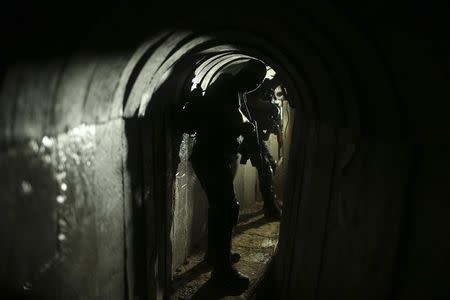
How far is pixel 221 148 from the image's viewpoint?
4965 mm

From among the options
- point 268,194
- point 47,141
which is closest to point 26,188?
point 47,141

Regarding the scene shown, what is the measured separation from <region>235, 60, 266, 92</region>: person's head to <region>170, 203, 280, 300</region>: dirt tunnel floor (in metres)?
3.37

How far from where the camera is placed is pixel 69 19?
1.42 metres

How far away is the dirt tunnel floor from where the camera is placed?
5031 mm

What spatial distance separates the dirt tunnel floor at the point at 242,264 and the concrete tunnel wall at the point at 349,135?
1.91m

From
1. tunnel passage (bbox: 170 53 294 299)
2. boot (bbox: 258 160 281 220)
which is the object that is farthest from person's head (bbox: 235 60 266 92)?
boot (bbox: 258 160 281 220)

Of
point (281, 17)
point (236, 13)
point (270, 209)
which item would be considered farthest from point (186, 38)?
point (270, 209)

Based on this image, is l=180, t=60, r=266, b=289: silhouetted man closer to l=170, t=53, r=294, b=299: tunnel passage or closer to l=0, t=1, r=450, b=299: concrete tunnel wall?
l=170, t=53, r=294, b=299: tunnel passage

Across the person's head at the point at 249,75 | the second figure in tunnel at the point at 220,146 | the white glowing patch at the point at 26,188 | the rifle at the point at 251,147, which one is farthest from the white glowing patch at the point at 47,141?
the rifle at the point at 251,147

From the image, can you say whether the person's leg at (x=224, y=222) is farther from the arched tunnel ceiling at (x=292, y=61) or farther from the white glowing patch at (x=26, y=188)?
the white glowing patch at (x=26, y=188)

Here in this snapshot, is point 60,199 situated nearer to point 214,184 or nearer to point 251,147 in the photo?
point 214,184

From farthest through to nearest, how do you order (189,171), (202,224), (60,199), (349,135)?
(202,224) < (189,171) < (349,135) < (60,199)

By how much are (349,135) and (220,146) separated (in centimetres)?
244

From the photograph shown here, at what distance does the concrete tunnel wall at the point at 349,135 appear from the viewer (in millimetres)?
1607
